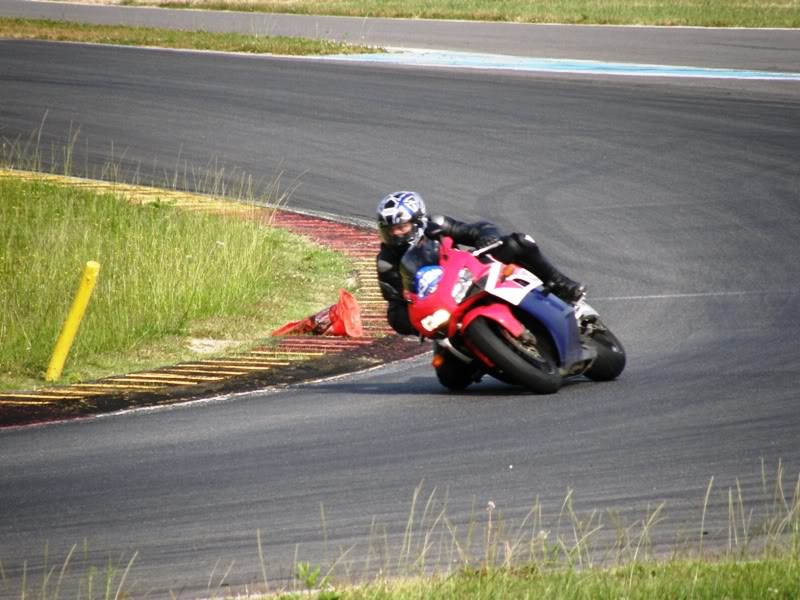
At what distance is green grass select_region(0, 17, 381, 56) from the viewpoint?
2931 cm

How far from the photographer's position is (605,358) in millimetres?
9516

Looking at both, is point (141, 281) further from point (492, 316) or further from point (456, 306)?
point (492, 316)

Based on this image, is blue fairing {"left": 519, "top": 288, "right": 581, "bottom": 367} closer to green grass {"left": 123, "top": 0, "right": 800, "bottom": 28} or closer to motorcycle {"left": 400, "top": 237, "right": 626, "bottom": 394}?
motorcycle {"left": 400, "top": 237, "right": 626, "bottom": 394}

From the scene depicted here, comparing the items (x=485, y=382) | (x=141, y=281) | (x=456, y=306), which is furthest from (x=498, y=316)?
(x=141, y=281)

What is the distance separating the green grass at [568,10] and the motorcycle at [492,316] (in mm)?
25108

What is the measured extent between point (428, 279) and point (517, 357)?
29.5 inches

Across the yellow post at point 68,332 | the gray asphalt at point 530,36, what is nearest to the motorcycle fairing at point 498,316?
the yellow post at point 68,332

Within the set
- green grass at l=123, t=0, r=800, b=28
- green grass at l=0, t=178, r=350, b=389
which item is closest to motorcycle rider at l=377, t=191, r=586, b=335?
green grass at l=0, t=178, r=350, b=389

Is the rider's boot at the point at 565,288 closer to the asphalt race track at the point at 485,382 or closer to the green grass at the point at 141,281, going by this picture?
the asphalt race track at the point at 485,382

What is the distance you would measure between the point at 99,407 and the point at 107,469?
2035 mm

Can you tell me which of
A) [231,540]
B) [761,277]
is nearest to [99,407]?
[231,540]

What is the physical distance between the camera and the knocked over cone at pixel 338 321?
11867 millimetres

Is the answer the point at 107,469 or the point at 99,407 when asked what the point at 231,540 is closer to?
the point at 107,469

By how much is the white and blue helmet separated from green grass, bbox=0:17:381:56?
65.8ft
